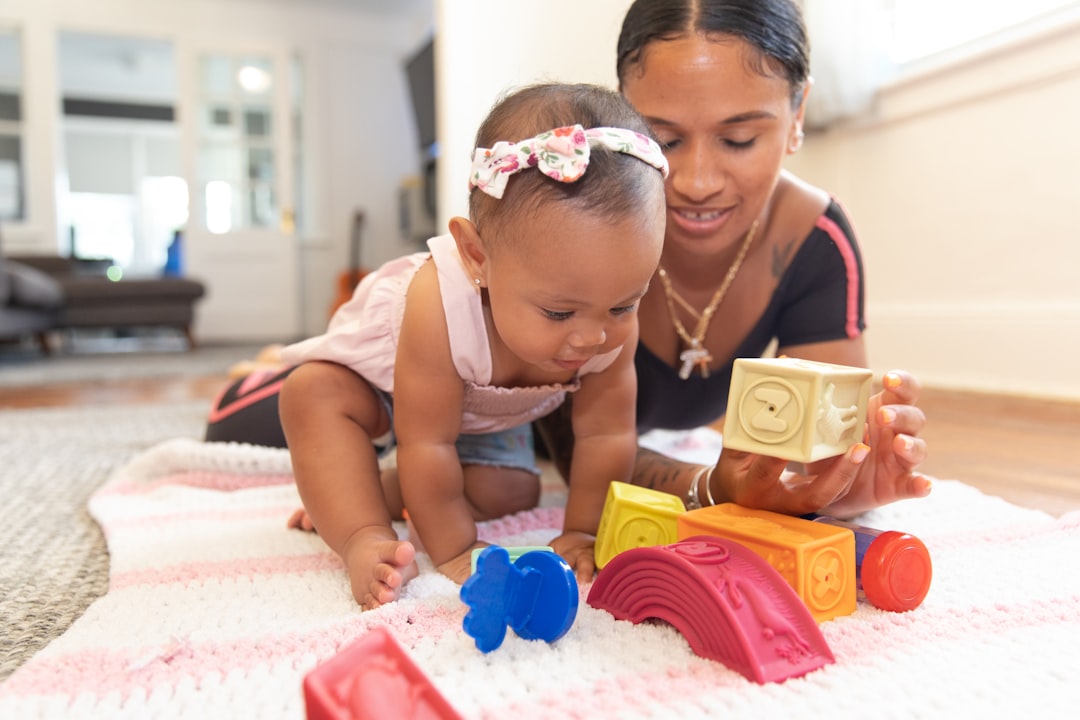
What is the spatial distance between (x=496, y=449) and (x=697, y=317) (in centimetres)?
32

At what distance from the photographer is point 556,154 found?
2.15ft

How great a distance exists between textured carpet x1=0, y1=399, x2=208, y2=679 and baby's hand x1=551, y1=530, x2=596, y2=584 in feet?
1.35

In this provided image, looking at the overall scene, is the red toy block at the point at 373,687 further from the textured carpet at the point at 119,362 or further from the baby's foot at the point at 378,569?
the textured carpet at the point at 119,362

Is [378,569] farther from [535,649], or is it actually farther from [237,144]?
[237,144]

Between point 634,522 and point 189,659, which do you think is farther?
point 634,522

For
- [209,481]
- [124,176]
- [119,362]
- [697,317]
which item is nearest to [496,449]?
[697,317]

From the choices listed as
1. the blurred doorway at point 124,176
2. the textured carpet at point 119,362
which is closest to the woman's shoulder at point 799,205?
the textured carpet at point 119,362

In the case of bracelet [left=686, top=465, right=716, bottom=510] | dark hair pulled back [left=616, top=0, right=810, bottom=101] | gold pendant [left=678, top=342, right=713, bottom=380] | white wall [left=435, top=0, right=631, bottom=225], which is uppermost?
white wall [left=435, top=0, right=631, bottom=225]

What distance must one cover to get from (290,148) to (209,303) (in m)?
1.14

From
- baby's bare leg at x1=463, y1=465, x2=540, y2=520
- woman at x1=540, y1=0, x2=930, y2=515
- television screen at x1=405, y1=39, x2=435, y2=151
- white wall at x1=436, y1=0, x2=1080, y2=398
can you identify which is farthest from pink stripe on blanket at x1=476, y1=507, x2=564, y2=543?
television screen at x1=405, y1=39, x2=435, y2=151

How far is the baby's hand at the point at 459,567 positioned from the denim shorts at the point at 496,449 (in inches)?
9.5

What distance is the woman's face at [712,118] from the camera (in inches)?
34.1

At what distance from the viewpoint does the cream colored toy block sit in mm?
585

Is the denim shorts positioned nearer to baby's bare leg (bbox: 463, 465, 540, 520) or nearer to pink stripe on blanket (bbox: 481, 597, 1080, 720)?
baby's bare leg (bbox: 463, 465, 540, 520)
